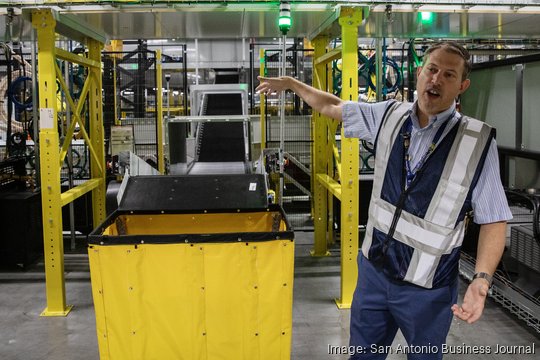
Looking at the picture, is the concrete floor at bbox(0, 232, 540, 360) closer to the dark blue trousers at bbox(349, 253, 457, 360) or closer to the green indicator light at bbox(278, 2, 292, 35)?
the dark blue trousers at bbox(349, 253, 457, 360)

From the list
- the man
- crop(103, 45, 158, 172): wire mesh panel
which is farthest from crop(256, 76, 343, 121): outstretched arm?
crop(103, 45, 158, 172): wire mesh panel

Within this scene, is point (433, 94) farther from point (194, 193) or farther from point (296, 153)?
point (296, 153)

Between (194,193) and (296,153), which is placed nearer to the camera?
(194,193)

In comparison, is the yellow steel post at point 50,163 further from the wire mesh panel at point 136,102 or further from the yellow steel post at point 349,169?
the wire mesh panel at point 136,102

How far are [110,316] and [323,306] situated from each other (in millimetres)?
2867

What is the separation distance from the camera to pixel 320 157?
6953mm

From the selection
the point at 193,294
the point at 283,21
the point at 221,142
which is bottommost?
the point at 193,294

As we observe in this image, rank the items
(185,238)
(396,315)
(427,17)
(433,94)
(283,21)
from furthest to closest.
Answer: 1. (427,17)
2. (283,21)
3. (185,238)
4. (396,315)
5. (433,94)

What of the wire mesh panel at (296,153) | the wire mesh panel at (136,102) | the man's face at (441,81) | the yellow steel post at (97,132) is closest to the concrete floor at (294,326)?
the yellow steel post at (97,132)

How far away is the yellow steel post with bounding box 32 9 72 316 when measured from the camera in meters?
5.04

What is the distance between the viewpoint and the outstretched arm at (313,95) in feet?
9.68

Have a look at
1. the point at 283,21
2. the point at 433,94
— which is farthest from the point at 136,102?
the point at 433,94

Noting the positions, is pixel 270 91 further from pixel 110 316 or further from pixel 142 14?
pixel 142 14

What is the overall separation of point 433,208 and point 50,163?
4.03 meters
